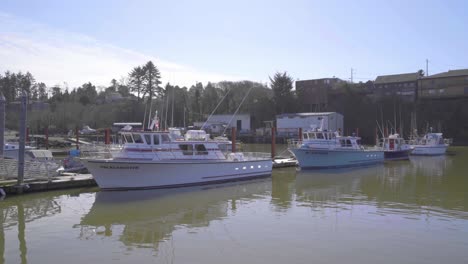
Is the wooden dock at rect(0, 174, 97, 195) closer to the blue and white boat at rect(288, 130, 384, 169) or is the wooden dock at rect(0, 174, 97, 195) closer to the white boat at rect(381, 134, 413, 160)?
the blue and white boat at rect(288, 130, 384, 169)

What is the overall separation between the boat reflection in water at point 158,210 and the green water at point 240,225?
39mm

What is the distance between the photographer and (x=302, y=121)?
73.8 meters

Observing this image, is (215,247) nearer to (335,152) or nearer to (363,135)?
(335,152)

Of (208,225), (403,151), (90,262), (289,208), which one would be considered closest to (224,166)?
(289,208)

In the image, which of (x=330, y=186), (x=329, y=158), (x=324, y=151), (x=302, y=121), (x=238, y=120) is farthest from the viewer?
(x=238, y=120)

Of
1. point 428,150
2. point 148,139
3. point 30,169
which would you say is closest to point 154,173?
point 148,139

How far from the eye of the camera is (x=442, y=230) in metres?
13.4

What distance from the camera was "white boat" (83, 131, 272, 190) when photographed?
1984 cm

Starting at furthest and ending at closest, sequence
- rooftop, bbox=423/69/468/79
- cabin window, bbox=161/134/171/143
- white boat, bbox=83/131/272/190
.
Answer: rooftop, bbox=423/69/468/79
cabin window, bbox=161/134/171/143
white boat, bbox=83/131/272/190

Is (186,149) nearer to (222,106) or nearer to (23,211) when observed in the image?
(23,211)

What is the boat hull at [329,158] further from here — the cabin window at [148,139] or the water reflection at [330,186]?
the cabin window at [148,139]

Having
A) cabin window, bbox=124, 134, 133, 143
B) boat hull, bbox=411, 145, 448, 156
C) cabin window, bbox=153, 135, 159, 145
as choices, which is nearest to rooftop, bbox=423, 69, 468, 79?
boat hull, bbox=411, 145, 448, 156

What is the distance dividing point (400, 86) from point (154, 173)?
2790 inches

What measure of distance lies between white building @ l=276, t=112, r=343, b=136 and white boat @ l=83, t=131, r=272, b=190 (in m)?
49.3
